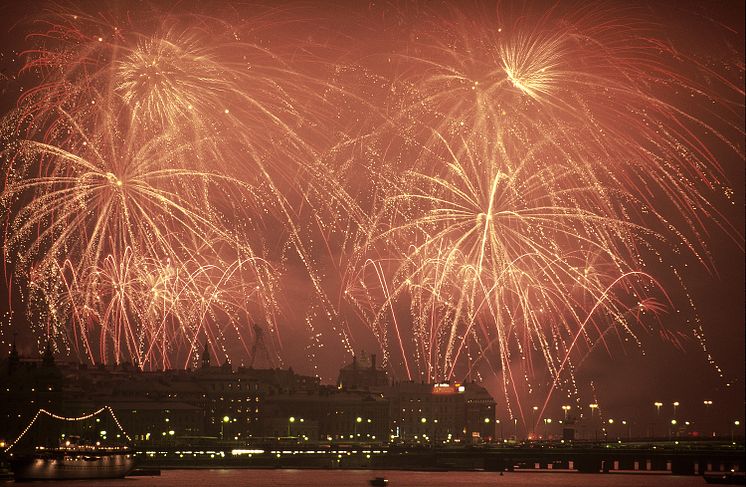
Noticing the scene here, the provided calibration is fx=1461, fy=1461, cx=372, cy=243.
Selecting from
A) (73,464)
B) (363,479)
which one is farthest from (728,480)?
(73,464)

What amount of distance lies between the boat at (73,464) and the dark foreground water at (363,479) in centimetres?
206

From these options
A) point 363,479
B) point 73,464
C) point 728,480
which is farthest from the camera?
point 73,464

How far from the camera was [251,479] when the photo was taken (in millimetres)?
119438

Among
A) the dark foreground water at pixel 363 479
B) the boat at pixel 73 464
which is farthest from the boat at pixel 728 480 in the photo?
the boat at pixel 73 464

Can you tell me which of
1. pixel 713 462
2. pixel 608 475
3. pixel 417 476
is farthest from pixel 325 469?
pixel 713 462

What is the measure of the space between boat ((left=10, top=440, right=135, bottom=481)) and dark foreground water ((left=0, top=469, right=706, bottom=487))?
6.74 feet

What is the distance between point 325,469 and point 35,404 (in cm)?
3605

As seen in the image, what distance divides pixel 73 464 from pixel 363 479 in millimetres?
25274

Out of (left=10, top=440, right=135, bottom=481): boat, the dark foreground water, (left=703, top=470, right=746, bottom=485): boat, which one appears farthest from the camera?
(left=10, top=440, right=135, bottom=481): boat

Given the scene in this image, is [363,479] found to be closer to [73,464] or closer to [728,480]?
[73,464]

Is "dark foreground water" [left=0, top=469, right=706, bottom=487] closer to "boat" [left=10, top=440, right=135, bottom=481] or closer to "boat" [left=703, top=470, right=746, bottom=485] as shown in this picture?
"boat" [left=703, top=470, right=746, bottom=485]

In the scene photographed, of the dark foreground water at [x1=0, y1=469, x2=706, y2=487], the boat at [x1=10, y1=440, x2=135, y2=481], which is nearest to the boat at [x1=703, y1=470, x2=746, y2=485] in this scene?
the dark foreground water at [x1=0, y1=469, x2=706, y2=487]

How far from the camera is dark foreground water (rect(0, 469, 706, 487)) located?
374ft

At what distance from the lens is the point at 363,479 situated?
124 metres
